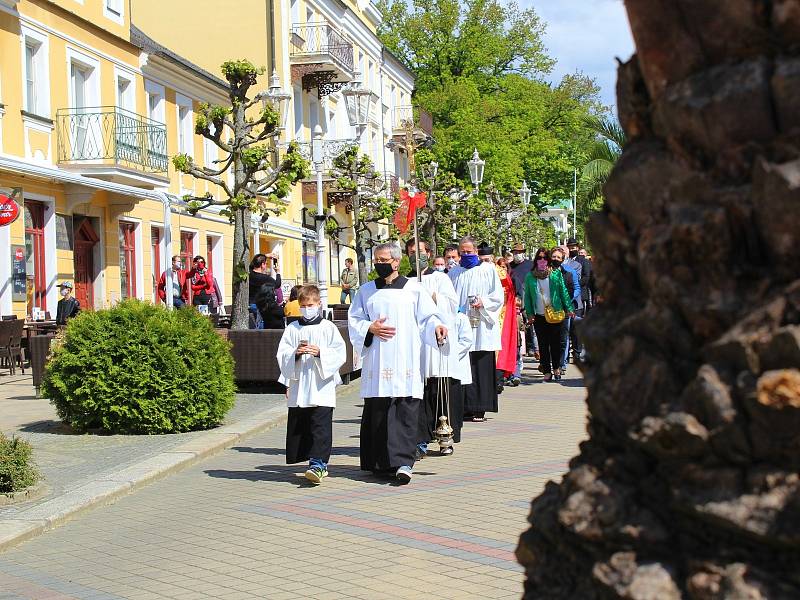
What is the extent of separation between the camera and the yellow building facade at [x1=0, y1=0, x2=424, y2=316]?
24672 mm

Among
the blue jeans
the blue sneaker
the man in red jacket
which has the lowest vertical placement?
the blue sneaker

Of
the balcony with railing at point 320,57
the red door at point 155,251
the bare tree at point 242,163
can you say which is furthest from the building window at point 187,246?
the bare tree at point 242,163

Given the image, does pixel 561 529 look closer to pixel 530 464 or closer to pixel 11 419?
pixel 530 464

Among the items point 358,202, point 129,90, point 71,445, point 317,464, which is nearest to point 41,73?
point 129,90

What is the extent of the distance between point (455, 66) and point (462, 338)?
55.2m

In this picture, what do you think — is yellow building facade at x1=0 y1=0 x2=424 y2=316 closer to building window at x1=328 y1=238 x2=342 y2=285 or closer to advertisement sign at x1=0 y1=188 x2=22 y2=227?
advertisement sign at x1=0 y1=188 x2=22 y2=227

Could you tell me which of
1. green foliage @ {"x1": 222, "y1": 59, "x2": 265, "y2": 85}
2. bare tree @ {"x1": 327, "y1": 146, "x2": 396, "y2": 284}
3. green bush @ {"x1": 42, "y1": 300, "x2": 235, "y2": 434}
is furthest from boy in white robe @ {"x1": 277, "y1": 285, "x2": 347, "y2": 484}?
bare tree @ {"x1": 327, "y1": 146, "x2": 396, "y2": 284}

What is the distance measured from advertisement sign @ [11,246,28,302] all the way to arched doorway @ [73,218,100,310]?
2844 mm

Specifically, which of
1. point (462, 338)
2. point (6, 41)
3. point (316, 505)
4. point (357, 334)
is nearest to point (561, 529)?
point (316, 505)

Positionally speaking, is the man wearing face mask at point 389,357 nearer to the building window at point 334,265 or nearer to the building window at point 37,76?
the building window at point 37,76

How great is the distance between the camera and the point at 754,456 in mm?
2473

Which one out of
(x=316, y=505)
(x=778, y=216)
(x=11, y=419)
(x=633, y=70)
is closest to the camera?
(x=778, y=216)

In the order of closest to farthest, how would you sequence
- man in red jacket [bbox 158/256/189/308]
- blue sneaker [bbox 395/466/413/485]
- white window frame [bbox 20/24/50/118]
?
blue sneaker [bbox 395/466/413/485]
white window frame [bbox 20/24/50/118]
man in red jacket [bbox 158/256/189/308]

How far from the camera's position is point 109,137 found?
2708cm
